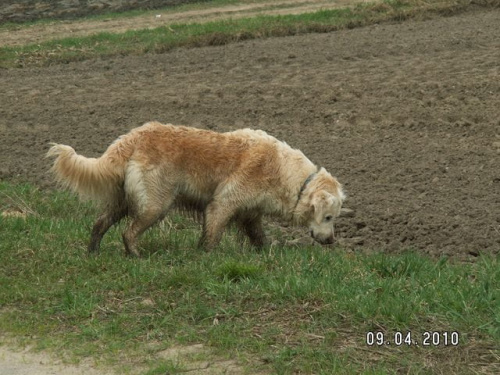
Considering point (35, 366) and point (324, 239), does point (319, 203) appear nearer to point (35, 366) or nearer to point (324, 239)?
point (324, 239)

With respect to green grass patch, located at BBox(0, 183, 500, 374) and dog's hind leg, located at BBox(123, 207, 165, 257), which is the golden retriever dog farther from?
green grass patch, located at BBox(0, 183, 500, 374)

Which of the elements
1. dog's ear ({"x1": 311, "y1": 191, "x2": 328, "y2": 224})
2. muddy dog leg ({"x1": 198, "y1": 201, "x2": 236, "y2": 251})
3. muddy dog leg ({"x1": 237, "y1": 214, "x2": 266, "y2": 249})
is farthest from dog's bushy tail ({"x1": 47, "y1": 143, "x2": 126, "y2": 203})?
dog's ear ({"x1": 311, "y1": 191, "x2": 328, "y2": 224})

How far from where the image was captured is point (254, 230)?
9.25m

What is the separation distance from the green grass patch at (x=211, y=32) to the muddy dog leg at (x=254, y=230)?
10790mm

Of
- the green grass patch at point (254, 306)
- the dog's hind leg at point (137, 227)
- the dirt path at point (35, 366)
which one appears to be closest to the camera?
the green grass patch at point (254, 306)

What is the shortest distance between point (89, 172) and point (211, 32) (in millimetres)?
12009

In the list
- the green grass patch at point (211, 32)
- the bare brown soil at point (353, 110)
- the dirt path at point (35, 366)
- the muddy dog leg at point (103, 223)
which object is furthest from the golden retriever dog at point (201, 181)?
the green grass patch at point (211, 32)

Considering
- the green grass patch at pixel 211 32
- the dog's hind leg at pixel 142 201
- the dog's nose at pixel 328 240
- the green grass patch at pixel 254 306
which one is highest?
the dog's hind leg at pixel 142 201

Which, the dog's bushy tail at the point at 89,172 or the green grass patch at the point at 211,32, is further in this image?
the green grass patch at the point at 211,32

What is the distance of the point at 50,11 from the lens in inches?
1052

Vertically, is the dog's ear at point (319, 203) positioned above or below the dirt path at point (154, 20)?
above

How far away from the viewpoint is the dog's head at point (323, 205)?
8789mm

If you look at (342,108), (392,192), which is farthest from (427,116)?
(392,192)

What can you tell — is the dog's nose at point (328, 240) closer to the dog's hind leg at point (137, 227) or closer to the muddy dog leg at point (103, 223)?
the dog's hind leg at point (137, 227)
